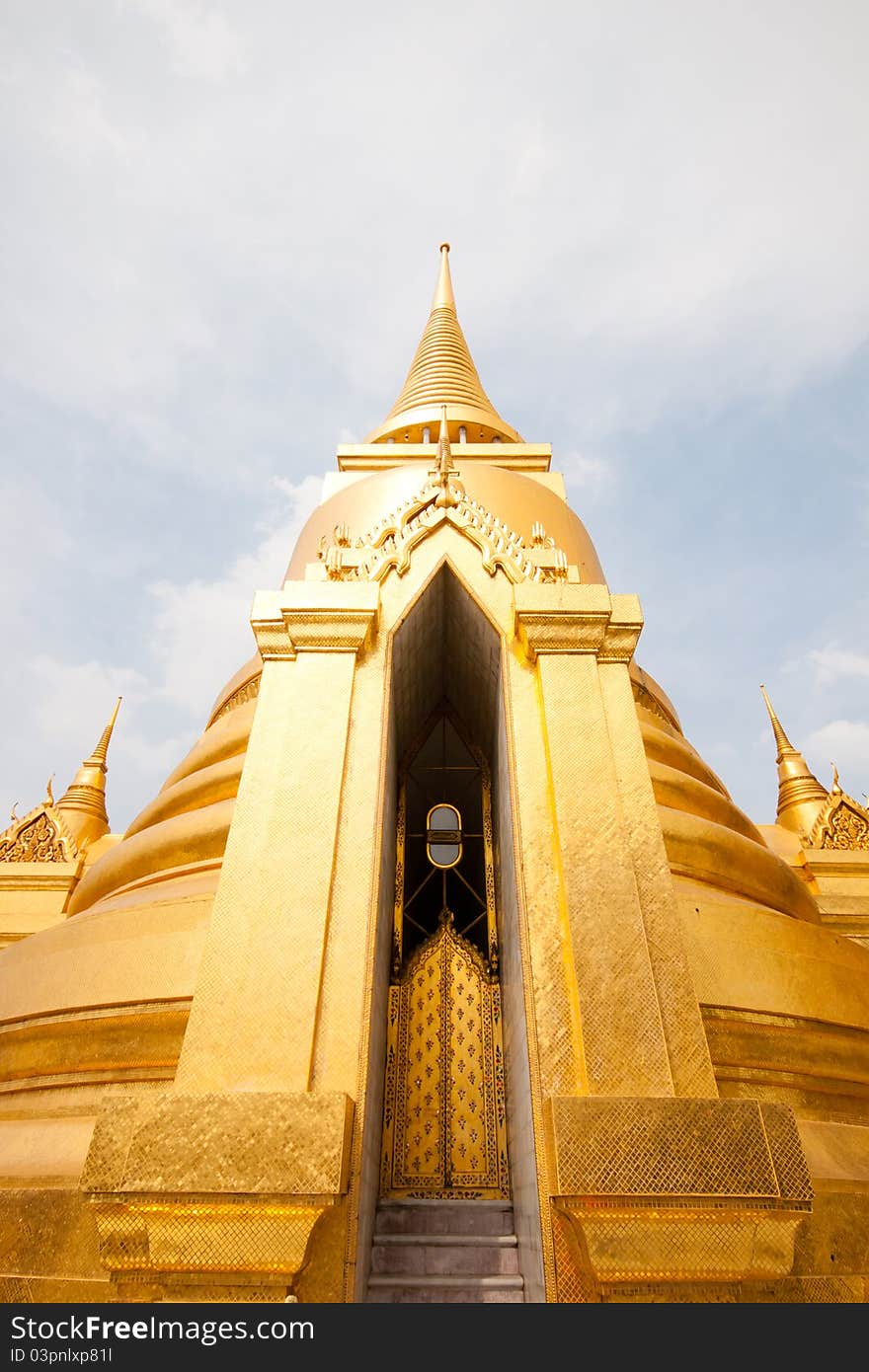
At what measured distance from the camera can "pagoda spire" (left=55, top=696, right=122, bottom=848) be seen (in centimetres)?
1188

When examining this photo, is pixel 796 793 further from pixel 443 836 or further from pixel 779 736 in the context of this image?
pixel 443 836

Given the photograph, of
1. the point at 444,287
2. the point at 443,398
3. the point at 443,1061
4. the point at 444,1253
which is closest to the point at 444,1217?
the point at 444,1253

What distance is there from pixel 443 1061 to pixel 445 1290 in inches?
55.8

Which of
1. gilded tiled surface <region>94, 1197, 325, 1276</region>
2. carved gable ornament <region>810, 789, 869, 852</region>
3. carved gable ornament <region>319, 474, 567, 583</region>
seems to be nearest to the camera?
gilded tiled surface <region>94, 1197, 325, 1276</region>

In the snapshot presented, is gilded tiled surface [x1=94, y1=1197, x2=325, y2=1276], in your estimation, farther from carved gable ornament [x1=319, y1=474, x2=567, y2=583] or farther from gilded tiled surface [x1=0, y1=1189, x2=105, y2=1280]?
carved gable ornament [x1=319, y1=474, x2=567, y2=583]

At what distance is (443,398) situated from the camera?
46.0 ft

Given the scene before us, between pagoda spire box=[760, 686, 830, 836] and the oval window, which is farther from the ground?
pagoda spire box=[760, 686, 830, 836]

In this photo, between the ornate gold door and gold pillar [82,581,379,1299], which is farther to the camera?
the ornate gold door

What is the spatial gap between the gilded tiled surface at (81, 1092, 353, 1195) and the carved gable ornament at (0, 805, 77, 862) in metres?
8.45

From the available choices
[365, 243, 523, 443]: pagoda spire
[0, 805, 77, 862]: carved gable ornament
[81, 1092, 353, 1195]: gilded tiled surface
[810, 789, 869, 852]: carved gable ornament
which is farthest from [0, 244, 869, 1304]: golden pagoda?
[365, 243, 523, 443]: pagoda spire

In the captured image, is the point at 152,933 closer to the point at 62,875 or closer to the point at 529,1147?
the point at 529,1147

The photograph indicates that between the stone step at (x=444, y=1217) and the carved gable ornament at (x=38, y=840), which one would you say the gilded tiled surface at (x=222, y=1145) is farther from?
the carved gable ornament at (x=38, y=840)

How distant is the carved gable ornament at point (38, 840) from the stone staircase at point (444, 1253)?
7.66 m

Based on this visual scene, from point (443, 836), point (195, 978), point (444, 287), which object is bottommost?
point (195, 978)
